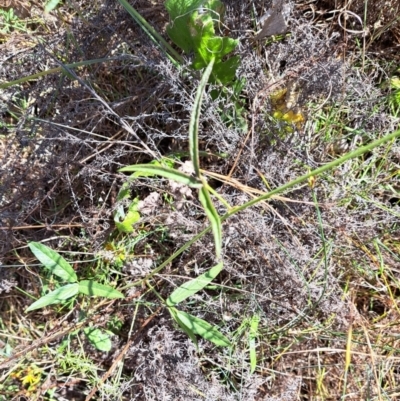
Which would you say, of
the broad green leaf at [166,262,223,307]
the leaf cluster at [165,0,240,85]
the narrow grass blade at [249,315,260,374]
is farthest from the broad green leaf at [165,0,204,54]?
the narrow grass blade at [249,315,260,374]

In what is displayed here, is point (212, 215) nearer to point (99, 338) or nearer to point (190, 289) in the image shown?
point (190, 289)

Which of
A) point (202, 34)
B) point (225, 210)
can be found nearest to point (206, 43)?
point (202, 34)

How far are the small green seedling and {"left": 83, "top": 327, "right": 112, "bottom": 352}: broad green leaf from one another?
0.26m

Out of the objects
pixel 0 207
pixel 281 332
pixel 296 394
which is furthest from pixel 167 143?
pixel 296 394

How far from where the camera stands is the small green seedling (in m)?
1.18

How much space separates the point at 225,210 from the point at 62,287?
48 centimetres

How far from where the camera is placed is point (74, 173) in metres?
1.44

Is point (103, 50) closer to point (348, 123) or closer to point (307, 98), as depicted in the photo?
point (307, 98)

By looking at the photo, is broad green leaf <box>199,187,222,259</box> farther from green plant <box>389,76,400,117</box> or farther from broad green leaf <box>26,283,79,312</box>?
green plant <box>389,76,400,117</box>

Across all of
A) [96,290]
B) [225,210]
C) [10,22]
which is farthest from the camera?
[10,22]

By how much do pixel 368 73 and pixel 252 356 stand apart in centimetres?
92

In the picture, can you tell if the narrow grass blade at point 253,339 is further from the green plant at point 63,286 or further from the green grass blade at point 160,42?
the green grass blade at point 160,42

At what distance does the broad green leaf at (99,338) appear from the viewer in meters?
1.41

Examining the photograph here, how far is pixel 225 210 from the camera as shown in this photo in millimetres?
1332
